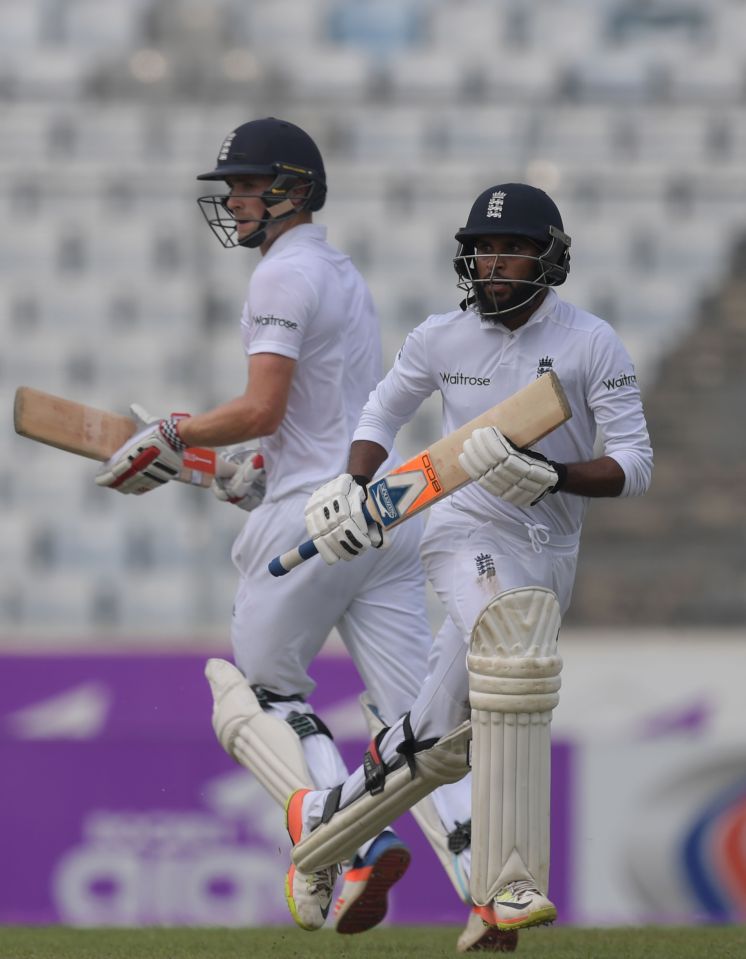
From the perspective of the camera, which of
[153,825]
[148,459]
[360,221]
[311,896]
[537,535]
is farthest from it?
[360,221]

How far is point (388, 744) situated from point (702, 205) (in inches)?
233

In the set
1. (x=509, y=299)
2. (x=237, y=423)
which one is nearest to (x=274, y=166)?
(x=237, y=423)

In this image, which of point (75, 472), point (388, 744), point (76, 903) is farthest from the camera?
point (75, 472)

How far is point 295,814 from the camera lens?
4.27m

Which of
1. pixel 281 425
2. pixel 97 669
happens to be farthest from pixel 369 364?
pixel 97 669

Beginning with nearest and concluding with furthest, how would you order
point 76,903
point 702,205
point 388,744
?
point 388,744
point 76,903
point 702,205

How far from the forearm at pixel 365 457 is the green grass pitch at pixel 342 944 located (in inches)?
43.6

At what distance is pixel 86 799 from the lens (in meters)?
6.83

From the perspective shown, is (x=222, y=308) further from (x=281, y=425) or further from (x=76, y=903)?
(x=281, y=425)

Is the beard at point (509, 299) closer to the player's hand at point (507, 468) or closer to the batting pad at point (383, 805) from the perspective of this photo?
the player's hand at point (507, 468)

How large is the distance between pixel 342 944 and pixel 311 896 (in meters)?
0.56

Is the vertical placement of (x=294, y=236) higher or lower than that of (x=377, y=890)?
higher

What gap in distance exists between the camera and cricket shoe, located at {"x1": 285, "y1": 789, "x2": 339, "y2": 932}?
4.22 meters

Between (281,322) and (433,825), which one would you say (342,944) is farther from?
(281,322)
